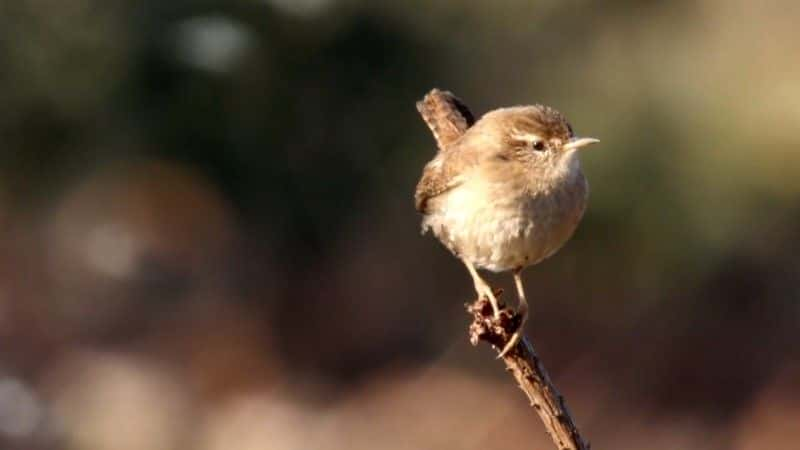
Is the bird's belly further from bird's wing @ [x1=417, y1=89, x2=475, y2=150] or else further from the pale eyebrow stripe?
bird's wing @ [x1=417, y1=89, x2=475, y2=150]

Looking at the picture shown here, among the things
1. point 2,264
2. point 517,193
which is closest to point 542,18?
point 2,264

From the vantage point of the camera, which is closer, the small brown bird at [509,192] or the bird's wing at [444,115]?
the small brown bird at [509,192]

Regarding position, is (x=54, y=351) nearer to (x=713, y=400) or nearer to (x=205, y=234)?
(x=205, y=234)

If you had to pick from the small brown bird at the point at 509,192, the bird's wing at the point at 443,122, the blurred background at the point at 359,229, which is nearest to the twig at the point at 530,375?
the small brown bird at the point at 509,192

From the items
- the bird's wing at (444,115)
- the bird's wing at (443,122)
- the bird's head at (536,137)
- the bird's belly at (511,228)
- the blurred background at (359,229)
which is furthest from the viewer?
the blurred background at (359,229)

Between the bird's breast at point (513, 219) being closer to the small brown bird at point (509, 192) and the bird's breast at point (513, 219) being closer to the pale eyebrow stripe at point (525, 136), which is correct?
the small brown bird at point (509, 192)

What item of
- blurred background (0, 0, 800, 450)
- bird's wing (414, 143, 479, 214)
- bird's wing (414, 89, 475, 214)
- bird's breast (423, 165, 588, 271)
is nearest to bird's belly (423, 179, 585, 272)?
bird's breast (423, 165, 588, 271)

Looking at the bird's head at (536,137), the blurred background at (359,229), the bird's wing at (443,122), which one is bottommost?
the bird's head at (536,137)
